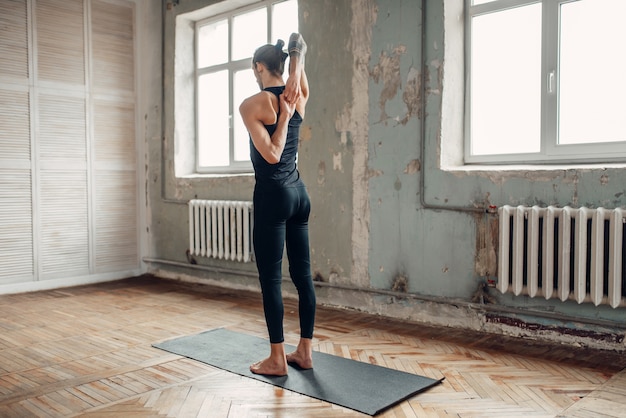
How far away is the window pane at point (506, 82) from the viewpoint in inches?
146

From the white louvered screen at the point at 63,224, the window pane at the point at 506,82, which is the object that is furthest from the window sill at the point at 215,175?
the window pane at the point at 506,82

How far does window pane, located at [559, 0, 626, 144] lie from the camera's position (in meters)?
3.38

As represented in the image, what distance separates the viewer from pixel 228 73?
18.6 ft

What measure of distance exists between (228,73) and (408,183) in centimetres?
254

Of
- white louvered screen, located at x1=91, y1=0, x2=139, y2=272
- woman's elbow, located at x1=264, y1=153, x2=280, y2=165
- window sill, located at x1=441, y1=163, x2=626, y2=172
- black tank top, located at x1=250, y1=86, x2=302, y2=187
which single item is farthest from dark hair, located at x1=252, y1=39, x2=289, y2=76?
white louvered screen, located at x1=91, y1=0, x2=139, y2=272

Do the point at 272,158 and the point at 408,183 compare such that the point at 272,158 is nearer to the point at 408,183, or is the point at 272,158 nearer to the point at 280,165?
the point at 280,165

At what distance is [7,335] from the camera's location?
370 cm

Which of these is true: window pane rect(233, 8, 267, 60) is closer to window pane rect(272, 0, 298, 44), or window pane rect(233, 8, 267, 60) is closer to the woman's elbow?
window pane rect(272, 0, 298, 44)

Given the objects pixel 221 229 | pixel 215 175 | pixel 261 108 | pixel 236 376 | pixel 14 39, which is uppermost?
pixel 14 39

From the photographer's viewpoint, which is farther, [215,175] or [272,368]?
[215,175]

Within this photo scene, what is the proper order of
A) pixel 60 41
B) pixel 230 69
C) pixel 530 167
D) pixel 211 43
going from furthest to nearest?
pixel 211 43
pixel 230 69
pixel 60 41
pixel 530 167

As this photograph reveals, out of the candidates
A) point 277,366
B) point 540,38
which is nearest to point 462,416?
point 277,366

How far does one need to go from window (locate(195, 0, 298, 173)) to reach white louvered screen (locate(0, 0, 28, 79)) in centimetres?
164

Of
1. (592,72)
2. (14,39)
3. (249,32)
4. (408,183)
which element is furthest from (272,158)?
(14,39)
